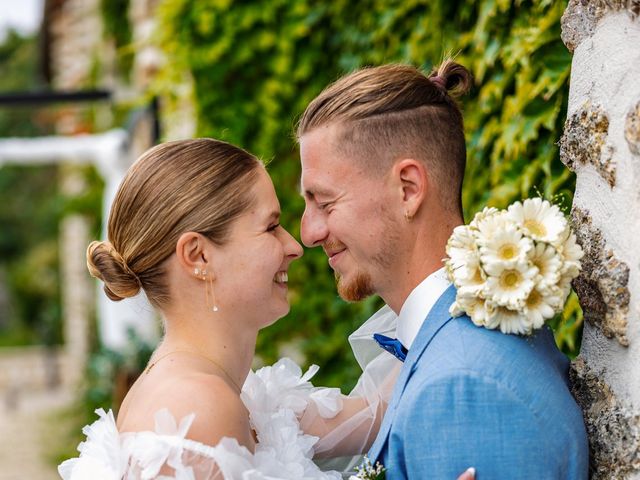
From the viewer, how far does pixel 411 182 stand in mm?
2045

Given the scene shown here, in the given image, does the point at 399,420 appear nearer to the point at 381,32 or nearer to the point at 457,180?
the point at 457,180

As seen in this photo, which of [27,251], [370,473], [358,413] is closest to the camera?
[370,473]

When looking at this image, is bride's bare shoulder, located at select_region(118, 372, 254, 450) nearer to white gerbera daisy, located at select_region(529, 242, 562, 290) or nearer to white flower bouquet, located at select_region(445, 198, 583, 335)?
white flower bouquet, located at select_region(445, 198, 583, 335)

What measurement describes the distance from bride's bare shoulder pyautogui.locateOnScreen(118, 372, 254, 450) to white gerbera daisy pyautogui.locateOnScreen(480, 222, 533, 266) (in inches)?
25.9

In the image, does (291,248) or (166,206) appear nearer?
A: (166,206)

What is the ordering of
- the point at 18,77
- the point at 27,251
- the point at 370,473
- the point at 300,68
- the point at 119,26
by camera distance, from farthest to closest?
the point at 18,77 → the point at 27,251 → the point at 119,26 → the point at 300,68 → the point at 370,473

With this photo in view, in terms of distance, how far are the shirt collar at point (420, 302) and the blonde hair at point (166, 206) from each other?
0.47m

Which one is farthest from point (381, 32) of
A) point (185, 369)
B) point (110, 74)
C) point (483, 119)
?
point (110, 74)

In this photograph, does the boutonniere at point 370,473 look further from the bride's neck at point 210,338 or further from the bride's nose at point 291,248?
the bride's nose at point 291,248

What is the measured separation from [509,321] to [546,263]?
142 mm

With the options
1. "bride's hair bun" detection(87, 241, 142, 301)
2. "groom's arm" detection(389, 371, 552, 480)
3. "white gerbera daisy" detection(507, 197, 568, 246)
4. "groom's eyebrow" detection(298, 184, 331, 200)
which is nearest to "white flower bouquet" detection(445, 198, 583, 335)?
"white gerbera daisy" detection(507, 197, 568, 246)

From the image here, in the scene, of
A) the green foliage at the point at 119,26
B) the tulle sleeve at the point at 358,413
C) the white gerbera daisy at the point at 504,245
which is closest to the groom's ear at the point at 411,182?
the white gerbera daisy at the point at 504,245

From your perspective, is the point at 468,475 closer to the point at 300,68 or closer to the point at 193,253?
the point at 193,253

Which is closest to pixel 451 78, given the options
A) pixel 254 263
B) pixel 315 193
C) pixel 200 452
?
pixel 315 193
